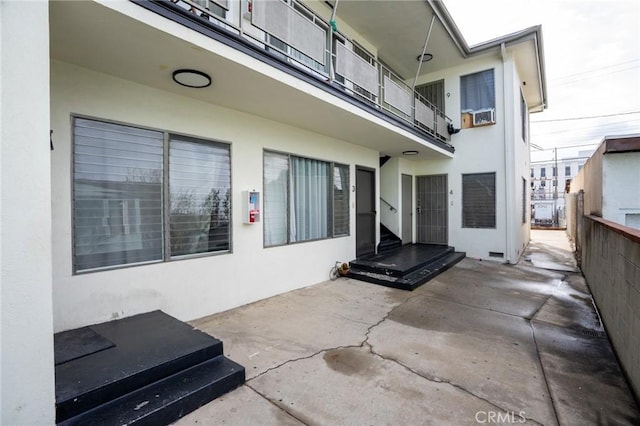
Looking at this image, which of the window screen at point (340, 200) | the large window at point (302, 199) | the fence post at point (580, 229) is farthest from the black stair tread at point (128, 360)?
the fence post at point (580, 229)

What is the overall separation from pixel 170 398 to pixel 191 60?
3.14 m

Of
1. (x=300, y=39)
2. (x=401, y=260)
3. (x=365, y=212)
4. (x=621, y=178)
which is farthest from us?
(x=365, y=212)

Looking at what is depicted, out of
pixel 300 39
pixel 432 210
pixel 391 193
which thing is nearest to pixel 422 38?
pixel 391 193

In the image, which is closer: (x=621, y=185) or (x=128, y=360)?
(x=128, y=360)

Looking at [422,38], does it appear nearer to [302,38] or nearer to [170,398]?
[302,38]

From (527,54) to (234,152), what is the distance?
8.85m

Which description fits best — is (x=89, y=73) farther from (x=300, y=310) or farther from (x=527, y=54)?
(x=527, y=54)

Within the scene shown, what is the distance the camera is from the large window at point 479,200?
28.1ft

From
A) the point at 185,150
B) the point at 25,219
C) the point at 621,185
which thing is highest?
the point at 185,150

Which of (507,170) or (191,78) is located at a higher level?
(191,78)

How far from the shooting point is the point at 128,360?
8.21ft

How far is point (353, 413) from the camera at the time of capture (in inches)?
91.3

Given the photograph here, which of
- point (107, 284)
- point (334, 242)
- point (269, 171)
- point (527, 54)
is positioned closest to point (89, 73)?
point (107, 284)

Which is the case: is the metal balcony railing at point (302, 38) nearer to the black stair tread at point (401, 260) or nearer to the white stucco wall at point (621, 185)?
the black stair tread at point (401, 260)
